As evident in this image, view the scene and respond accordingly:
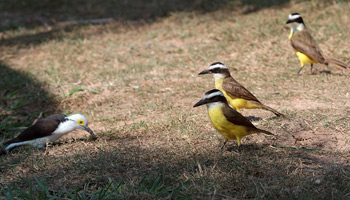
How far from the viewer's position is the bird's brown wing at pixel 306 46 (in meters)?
8.14

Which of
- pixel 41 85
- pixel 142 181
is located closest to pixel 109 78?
pixel 41 85

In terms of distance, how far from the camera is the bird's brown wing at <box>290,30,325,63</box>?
8.14 metres

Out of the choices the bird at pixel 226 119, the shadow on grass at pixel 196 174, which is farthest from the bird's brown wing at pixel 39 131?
the bird at pixel 226 119

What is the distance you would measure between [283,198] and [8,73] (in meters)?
7.33

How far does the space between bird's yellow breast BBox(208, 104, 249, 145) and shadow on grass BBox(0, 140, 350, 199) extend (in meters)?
0.21

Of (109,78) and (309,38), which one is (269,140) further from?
(109,78)

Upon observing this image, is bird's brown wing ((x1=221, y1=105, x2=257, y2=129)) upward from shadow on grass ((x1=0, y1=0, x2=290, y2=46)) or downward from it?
downward

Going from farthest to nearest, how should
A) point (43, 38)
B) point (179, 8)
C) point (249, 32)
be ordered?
point (179, 8)
point (43, 38)
point (249, 32)

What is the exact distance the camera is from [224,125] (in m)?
5.02

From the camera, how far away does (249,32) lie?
10547mm

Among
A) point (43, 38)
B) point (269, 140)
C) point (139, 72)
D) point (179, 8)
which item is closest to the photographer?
point (269, 140)

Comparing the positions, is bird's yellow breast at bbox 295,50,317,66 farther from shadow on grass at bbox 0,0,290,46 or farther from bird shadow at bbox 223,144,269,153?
shadow on grass at bbox 0,0,290,46

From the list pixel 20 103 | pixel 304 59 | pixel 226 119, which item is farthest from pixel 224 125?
pixel 20 103

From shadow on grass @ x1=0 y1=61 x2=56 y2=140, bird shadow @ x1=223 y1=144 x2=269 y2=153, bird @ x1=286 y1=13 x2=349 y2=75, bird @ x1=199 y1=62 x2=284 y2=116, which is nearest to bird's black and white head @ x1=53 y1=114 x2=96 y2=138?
shadow on grass @ x1=0 y1=61 x2=56 y2=140
